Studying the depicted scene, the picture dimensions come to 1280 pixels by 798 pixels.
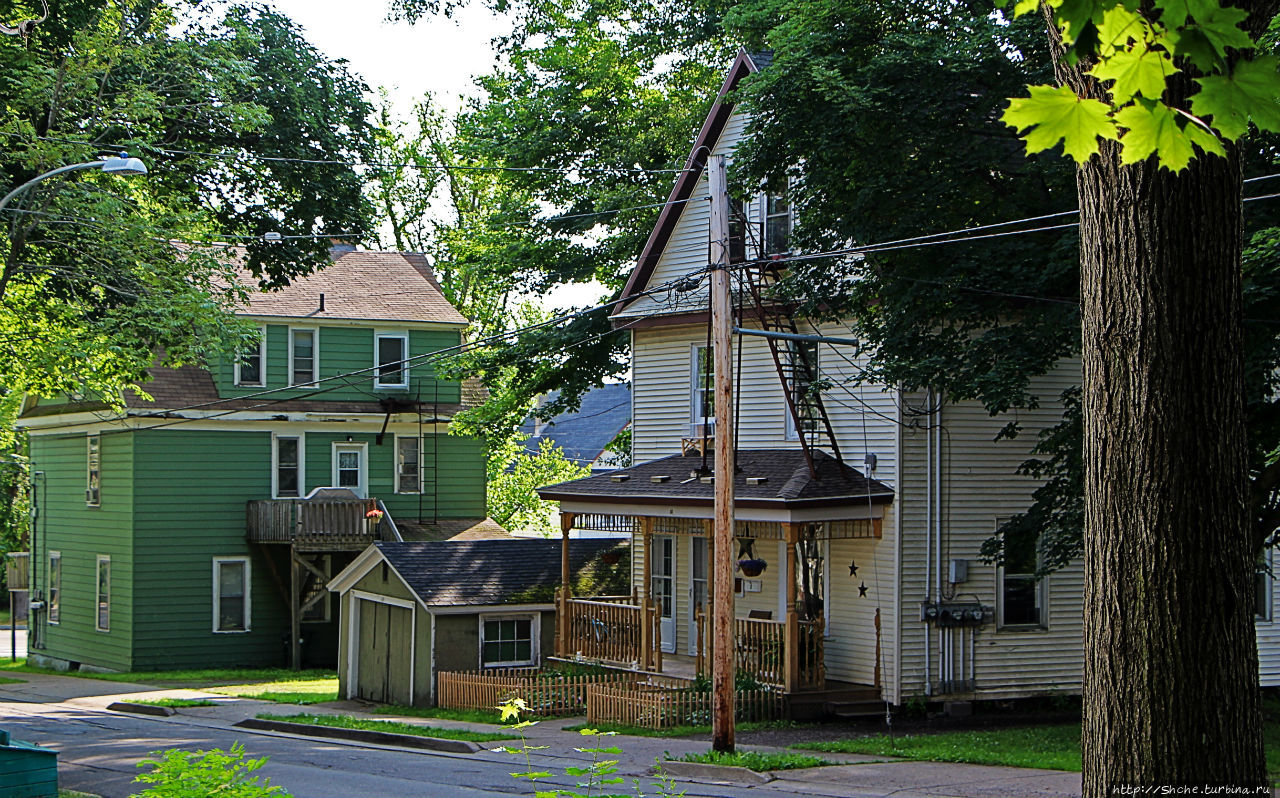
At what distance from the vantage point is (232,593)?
3631cm

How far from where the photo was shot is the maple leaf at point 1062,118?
12.9 ft

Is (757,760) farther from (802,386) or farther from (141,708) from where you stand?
(141,708)

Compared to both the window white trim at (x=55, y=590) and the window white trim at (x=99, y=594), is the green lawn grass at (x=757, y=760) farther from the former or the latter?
the window white trim at (x=55, y=590)

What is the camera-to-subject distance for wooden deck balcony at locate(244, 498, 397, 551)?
35.6 metres

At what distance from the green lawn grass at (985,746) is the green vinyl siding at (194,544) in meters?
21.5

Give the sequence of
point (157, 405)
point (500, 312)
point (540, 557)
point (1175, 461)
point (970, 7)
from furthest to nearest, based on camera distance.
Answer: point (500, 312), point (157, 405), point (540, 557), point (970, 7), point (1175, 461)

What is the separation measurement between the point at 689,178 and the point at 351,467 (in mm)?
16231

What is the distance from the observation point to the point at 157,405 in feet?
115

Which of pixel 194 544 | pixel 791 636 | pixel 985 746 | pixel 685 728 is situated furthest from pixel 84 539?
pixel 985 746

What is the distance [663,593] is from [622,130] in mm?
11053

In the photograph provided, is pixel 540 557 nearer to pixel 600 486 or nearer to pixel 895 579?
pixel 600 486

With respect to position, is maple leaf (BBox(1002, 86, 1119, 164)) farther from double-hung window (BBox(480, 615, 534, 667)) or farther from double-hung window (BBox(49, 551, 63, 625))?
double-hung window (BBox(49, 551, 63, 625))

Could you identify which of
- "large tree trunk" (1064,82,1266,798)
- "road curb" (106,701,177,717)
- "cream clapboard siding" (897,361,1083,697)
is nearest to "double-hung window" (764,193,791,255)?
"cream clapboard siding" (897,361,1083,697)

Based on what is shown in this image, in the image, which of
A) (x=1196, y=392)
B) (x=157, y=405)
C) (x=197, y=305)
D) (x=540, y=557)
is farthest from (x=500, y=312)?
(x=1196, y=392)
